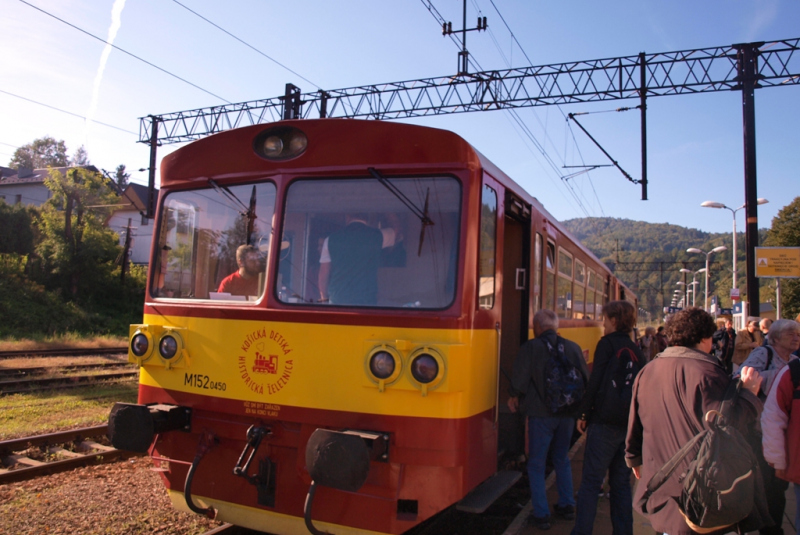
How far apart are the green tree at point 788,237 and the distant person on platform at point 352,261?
1834 inches

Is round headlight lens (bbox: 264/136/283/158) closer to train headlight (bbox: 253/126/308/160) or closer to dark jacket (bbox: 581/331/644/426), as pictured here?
train headlight (bbox: 253/126/308/160)

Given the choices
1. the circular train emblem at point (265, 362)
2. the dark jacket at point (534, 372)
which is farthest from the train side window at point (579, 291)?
the circular train emblem at point (265, 362)

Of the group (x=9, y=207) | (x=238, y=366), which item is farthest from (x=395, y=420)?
(x=9, y=207)

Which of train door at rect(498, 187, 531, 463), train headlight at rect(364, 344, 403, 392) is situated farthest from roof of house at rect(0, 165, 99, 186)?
train headlight at rect(364, 344, 403, 392)

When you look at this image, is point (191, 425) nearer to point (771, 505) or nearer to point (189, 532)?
point (189, 532)

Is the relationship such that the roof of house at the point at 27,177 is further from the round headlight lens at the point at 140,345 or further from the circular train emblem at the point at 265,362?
the circular train emblem at the point at 265,362

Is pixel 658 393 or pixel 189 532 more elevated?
pixel 658 393

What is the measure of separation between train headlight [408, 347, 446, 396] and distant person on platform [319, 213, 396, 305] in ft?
1.77

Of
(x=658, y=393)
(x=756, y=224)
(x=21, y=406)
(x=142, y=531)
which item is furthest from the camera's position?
(x=756, y=224)

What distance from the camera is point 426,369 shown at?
12.2 feet

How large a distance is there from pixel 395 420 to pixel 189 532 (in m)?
2.17

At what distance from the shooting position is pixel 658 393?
338 cm

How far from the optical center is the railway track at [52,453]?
6.11 metres

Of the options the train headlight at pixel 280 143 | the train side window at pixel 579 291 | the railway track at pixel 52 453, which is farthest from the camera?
the train side window at pixel 579 291
